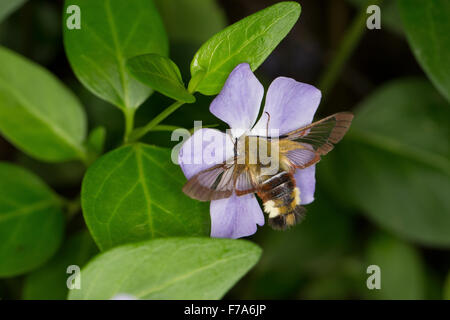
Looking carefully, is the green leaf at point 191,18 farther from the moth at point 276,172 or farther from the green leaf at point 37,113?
the moth at point 276,172

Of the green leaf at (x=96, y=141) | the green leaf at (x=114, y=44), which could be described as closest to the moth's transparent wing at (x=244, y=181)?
the green leaf at (x=114, y=44)

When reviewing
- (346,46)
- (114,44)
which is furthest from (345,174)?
(114,44)

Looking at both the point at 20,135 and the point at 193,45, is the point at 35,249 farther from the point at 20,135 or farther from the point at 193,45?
the point at 193,45

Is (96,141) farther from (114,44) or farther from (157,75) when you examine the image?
(157,75)

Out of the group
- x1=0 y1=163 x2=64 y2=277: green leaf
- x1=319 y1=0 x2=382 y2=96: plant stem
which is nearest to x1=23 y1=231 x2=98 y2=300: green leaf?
x1=0 y1=163 x2=64 y2=277: green leaf
